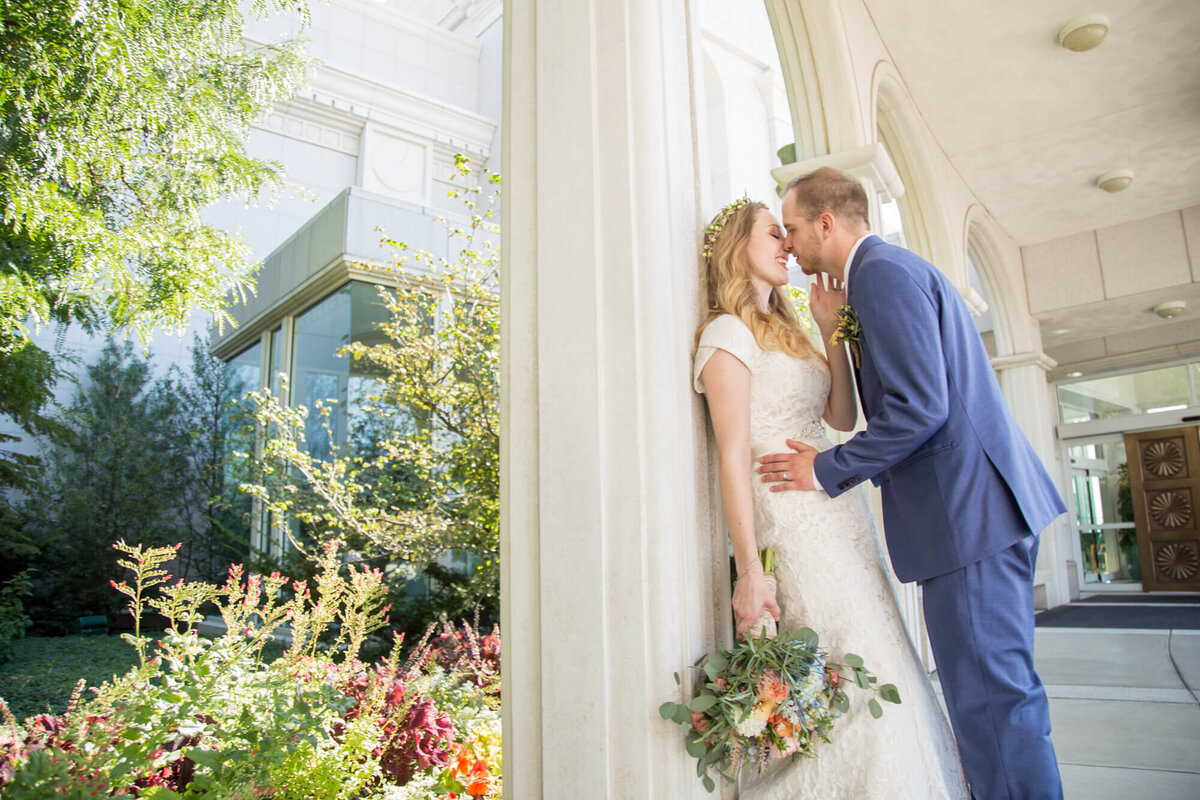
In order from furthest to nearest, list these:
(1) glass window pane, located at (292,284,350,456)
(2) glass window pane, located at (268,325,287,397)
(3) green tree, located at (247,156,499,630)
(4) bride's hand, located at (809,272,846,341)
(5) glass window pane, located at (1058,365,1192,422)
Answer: (5) glass window pane, located at (1058,365,1192,422) → (2) glass window pane, located at (268,325,287,397) → (1) glass window pane, located at (292,284,350,456) → (3) green tree, located at (247,156,499,630) → (4) bride's hand, located at (809,272,846,341)

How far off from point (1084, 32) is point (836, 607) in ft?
14.5

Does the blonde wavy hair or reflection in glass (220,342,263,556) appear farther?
reflection in glass (220,342,263,556)

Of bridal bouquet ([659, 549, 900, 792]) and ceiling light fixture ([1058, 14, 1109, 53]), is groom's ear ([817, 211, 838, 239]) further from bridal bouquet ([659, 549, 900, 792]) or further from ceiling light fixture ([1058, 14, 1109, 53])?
ceiling light fixture ([1058, 14, 1109, 53])

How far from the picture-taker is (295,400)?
849 centimetres

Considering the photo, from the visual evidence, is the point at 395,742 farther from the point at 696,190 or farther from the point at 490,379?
the point at 490,379

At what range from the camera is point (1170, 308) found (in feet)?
24.9

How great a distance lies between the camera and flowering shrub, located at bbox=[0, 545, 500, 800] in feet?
5.57

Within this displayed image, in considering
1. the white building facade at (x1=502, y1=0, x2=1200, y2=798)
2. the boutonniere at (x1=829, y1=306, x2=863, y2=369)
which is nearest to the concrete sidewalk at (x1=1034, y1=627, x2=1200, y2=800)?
the boutonniere at (x1=829, y1=306, x2=863, y2=369)

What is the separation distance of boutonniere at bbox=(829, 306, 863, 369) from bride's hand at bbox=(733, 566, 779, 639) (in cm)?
61

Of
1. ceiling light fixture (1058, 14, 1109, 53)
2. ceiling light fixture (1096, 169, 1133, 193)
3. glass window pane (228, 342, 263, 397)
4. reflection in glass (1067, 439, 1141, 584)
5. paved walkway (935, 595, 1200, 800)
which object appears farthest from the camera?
reflection in glass (1067, 439, 1141, 584)

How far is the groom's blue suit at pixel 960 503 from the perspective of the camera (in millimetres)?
1504

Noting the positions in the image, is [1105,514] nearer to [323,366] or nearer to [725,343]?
[323,366]

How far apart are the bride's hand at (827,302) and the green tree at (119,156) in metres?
3.48

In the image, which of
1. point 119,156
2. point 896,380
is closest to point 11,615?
point 119,156
